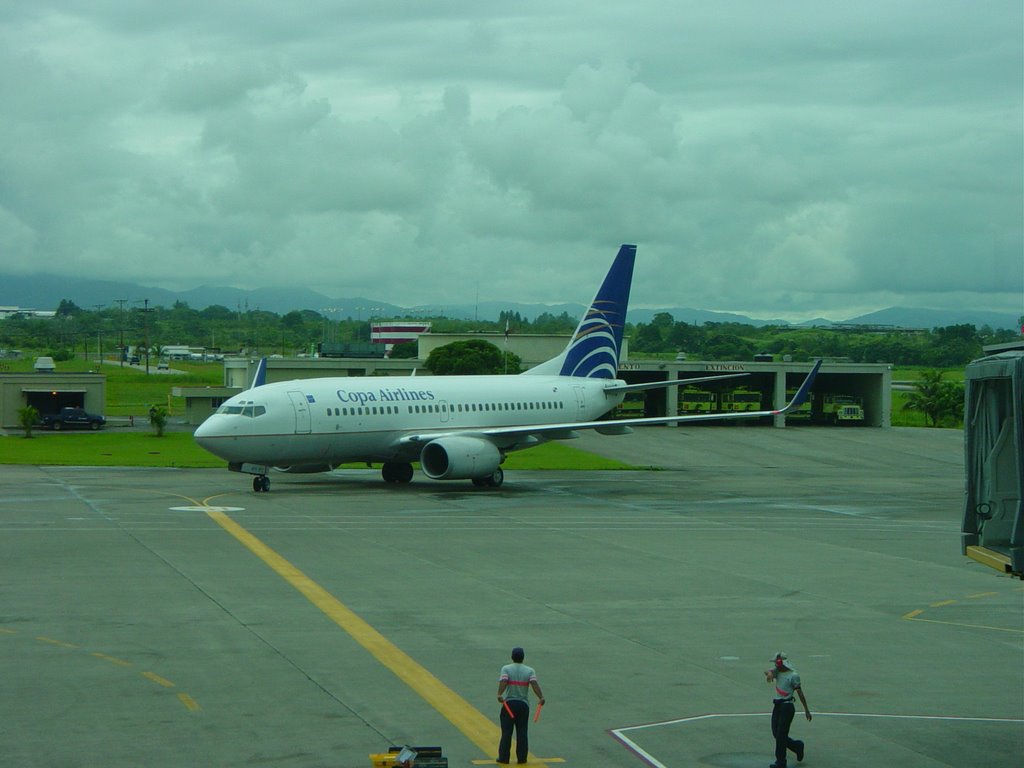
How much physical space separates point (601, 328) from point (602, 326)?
11 centimetres

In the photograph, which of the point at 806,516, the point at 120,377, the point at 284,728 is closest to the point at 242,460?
the point at 806,516

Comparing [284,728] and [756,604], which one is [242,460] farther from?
[284,728]

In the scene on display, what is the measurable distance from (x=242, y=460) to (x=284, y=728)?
30897 mm

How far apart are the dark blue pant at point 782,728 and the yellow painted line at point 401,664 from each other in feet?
9.19

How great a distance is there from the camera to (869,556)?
32.6 m

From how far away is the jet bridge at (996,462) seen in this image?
14.2m

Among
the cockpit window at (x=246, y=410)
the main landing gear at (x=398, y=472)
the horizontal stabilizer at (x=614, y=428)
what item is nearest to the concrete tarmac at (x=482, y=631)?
the cockpit window at (x=246, y=410)

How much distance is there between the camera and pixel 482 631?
866 inches

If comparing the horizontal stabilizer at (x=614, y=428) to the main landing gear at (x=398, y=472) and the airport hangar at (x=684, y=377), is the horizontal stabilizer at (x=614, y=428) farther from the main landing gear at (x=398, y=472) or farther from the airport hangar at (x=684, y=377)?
the airport hangar at (x=684, y=377)

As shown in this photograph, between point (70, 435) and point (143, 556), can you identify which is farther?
point (70, 435)

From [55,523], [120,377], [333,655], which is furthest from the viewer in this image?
[120,377]

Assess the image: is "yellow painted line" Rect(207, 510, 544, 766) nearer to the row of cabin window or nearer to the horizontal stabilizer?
the row of cabin window

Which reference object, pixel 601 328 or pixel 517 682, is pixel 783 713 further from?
pixel 601 328

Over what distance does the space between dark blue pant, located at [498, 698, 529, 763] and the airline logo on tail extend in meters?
44.4
